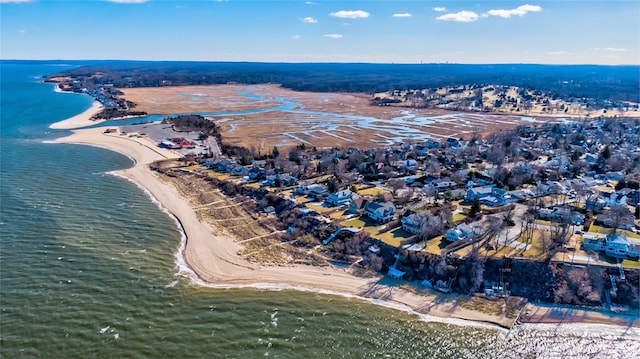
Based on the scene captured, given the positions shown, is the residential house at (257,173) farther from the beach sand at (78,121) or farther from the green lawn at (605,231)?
the beach sand at (78,121)

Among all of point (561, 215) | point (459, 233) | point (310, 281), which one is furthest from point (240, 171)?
point (561, 215)

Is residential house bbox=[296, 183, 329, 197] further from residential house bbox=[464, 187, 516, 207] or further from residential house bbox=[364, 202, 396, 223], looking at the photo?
residential house bbox=[464, 187, 516, 207]

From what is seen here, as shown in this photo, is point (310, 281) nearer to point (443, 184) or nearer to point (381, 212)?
point (381, 212)

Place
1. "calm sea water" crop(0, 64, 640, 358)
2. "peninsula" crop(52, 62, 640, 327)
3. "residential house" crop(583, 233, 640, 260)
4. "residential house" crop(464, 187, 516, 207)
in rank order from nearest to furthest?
"calm sea water" crop(0, 64, 640, 358) < "peninsula" crop(52, 62, 640, 327) < "residential house" crop(583, 233, 640, 260) < "residential house" crop(464, 187, 516, 207)

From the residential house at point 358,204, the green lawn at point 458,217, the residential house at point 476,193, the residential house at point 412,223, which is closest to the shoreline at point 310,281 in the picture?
the residential house at point 412,223

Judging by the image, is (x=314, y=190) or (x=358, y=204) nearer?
(x=358, y=204)

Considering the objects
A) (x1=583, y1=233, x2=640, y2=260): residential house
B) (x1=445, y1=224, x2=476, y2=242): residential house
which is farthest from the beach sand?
(x1=583, y1=233, x2=640, y2=260): residential house
